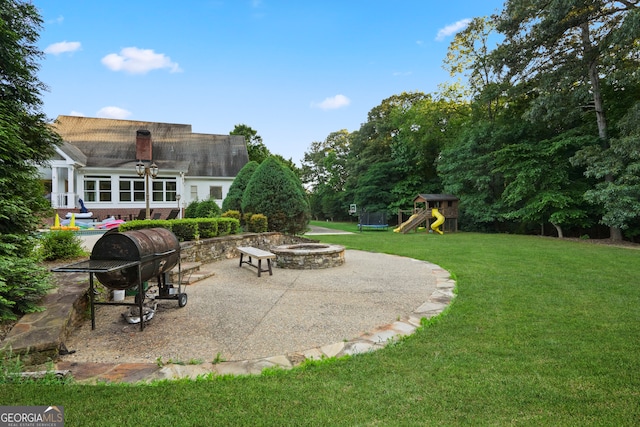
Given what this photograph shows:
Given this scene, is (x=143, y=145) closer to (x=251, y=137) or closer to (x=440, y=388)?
(x=251, y=137)

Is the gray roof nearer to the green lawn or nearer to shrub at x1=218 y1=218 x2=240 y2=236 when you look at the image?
shrub at x1=218 y1=218 x2=240 y2=236

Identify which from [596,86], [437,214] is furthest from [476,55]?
[437,214]

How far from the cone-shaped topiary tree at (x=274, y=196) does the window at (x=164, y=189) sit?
12.9m

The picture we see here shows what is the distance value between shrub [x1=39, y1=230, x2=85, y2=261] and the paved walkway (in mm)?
1816

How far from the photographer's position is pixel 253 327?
13.2ft

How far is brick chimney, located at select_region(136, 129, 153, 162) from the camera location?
24453mm

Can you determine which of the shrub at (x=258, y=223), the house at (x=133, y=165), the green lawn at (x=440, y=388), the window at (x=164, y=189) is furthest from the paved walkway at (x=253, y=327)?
the window at (x=164, y=189)

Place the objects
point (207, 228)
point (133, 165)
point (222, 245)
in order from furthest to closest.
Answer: point (133, 165), point (222, 245), point (207, 228)

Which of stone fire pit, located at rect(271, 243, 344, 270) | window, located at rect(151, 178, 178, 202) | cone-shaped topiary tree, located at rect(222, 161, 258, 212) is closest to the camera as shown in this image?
stone fire pit, located at rect(271, 243, 344, 270)

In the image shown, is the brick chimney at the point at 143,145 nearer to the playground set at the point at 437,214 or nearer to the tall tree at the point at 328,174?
the playground set at the point at 437,214

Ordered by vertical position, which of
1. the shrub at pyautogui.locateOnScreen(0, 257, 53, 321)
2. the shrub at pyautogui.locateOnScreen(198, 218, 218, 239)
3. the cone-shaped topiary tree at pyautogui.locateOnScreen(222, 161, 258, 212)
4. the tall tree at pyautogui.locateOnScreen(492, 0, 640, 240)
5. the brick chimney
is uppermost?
the tall tree at pyautogui.locateOnScreen(492, 0, 640, 240)

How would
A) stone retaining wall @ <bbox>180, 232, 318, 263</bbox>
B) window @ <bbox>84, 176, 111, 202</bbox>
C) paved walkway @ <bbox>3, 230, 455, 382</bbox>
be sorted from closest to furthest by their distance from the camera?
1. paved walkway @ <bbox>3, 230, 455, 382</bbox>
2. stone retaining wall @ <bbox>180, 232, 318, 263</bbox>
3. window @ <bbox>84, 176, 111, 202</bbox>

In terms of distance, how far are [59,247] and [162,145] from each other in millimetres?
21802

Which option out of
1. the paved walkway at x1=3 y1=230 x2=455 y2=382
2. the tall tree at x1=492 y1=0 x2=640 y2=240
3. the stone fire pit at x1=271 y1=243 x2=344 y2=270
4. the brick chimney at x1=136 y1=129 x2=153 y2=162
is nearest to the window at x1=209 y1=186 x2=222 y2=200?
the brick chimney at x1=136 y1=129 x2=153 y2=162
